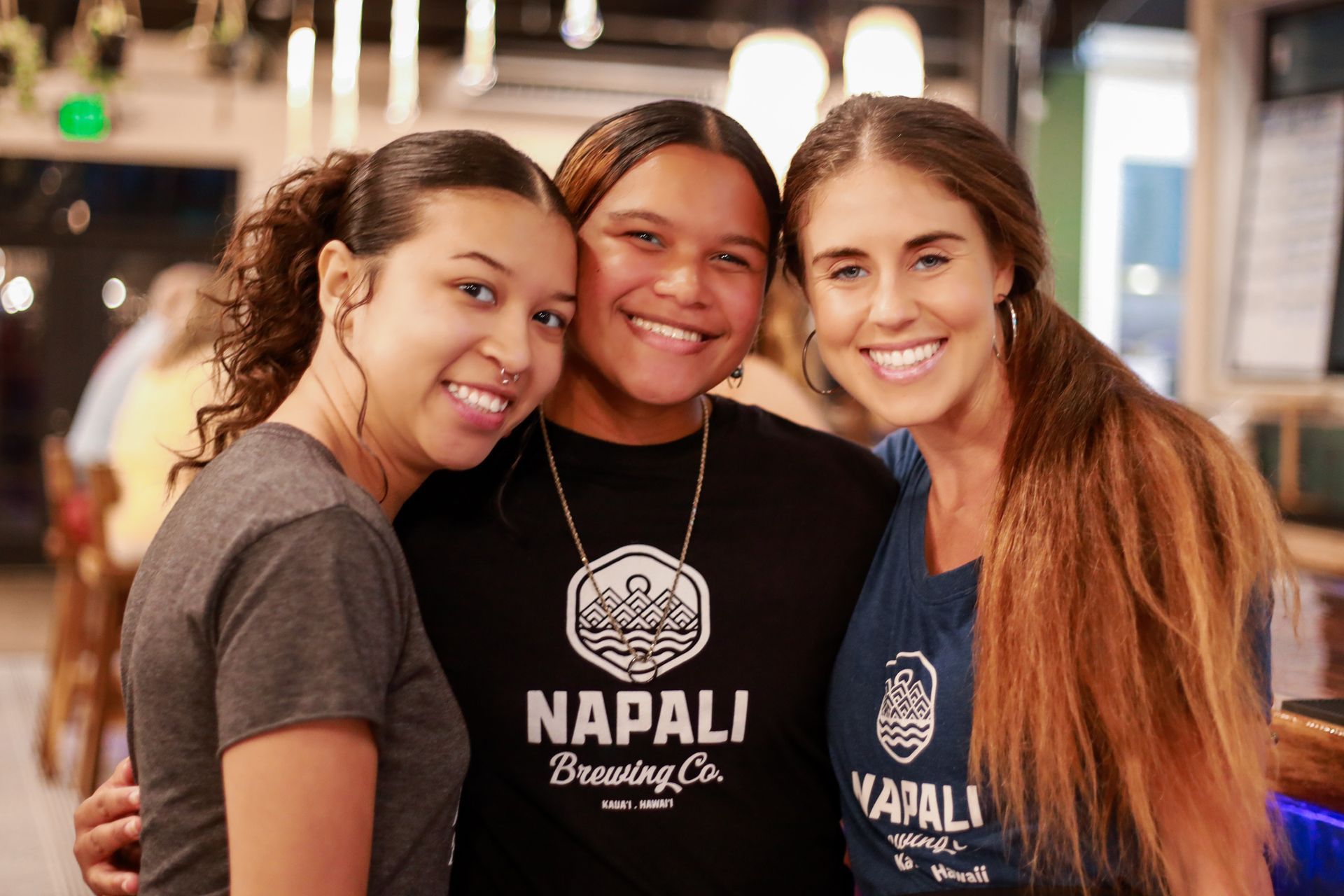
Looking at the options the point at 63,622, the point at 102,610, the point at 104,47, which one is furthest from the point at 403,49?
the point at 63,622

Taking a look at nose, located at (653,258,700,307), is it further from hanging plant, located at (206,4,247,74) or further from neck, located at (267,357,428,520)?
hanging plant, located at (206,4,247,74)

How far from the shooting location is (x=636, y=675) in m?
1.59

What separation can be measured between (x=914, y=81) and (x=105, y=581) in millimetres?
3388

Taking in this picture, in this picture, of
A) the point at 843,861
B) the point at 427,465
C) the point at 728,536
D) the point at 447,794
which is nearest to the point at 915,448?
the point at 728,536

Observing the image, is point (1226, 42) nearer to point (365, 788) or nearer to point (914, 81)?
point (914, 81)

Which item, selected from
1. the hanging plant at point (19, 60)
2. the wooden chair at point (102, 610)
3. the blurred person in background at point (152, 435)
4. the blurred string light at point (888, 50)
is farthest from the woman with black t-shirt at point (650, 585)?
the hanging plant at point (19, 60)

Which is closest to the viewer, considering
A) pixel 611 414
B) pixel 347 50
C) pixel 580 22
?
pixel 611 414

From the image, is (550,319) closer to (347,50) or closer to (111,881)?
(111,881)

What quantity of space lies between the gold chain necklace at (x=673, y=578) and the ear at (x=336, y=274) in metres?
0.41

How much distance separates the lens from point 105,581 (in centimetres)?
418

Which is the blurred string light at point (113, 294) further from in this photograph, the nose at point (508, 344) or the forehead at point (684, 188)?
the nose at point (508, 344)

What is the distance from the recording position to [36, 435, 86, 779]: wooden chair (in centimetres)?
479

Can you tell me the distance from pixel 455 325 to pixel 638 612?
48 centimetres

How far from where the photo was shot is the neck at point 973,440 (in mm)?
1588
